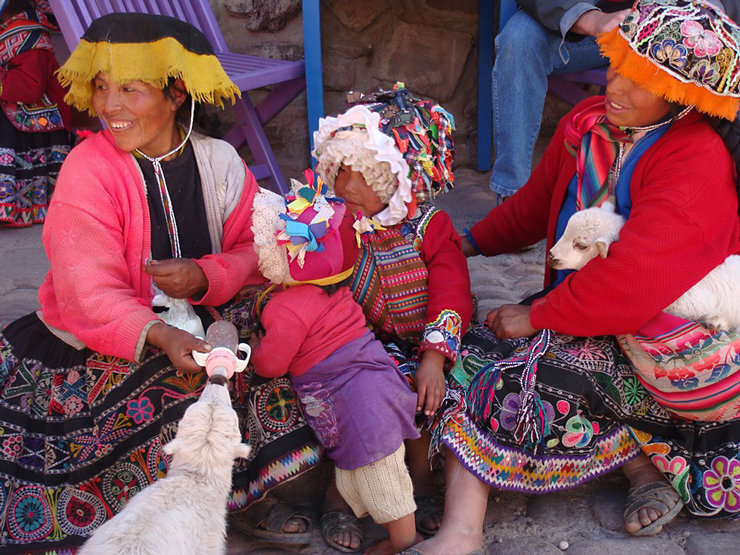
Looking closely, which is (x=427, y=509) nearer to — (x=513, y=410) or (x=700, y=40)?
(x=513, y=410)

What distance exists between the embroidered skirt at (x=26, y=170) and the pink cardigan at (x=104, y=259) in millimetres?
2265

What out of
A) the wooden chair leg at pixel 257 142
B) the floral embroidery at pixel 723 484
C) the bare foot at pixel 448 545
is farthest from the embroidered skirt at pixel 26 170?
the floral embroidery at pixel 723 484

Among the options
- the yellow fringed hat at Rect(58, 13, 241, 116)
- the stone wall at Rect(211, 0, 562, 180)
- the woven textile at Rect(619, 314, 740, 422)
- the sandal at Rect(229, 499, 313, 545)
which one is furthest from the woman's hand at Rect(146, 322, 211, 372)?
the stone wall at Rect(211, 0, 562, 180)

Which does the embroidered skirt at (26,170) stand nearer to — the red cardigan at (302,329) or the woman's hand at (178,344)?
the woman's hand at (178,344)

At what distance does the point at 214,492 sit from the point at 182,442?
0.14 meters

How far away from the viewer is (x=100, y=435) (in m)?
2.37

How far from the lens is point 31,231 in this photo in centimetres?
454

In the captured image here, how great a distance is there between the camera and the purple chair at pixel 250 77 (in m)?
3.94

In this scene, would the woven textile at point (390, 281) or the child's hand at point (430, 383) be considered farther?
the woven textile at point (390, 281)

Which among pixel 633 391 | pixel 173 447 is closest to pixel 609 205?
pixel 633 391

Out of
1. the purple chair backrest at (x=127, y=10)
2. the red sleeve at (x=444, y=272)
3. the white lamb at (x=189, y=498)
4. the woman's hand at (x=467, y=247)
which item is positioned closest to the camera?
the white lamb at (x=189, y=498)

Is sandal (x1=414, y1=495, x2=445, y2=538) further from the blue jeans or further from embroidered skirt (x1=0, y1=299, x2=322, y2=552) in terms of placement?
the blue jeans

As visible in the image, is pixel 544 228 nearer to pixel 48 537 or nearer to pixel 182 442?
pixel 182 442

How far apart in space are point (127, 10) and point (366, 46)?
1589 mm
